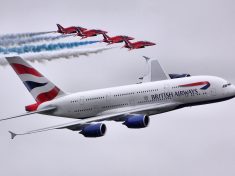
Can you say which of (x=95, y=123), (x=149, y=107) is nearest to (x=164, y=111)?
(x=149, y=107)

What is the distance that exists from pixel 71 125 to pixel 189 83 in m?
26.7

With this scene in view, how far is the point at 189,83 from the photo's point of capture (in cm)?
19762

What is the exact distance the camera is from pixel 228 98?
652 ft

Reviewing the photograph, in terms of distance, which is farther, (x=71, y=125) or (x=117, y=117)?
(x=117, y=117)

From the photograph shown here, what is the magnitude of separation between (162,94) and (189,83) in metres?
5.39

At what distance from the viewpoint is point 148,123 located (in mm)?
188750

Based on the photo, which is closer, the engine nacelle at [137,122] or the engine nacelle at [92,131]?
the engine nacelle at [92,131]

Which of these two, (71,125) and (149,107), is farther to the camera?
(149,107)

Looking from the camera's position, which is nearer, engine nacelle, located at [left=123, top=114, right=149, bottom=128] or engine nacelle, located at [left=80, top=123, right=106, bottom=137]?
engine nacelle, located at [left=80, top=123, right=106, bottom=137]

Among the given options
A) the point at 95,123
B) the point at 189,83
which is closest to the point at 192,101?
the point at 189,83

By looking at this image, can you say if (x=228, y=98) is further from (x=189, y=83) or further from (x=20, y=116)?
(x=20, y=116)

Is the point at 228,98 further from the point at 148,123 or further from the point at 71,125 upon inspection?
the point at 71,125

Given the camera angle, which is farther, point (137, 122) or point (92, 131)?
point (137, 122)

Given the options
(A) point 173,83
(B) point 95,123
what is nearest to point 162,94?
(A) point 173,83
